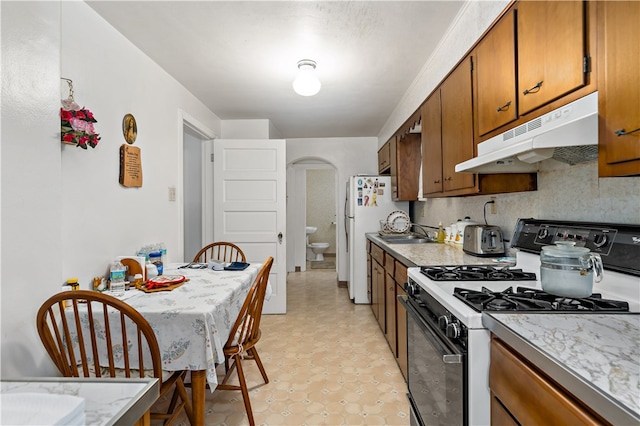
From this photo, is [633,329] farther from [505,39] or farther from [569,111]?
[505,39]

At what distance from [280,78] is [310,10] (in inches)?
41.2

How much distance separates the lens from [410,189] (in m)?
3.69

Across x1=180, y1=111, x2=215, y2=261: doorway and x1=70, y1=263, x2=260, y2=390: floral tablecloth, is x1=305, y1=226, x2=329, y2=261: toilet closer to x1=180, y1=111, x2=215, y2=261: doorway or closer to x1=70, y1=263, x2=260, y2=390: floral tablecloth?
x1=180, y1=111, x2=215, y2=261: doorway

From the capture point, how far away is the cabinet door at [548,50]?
1075 mm

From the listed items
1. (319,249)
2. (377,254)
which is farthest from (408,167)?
(319,249)

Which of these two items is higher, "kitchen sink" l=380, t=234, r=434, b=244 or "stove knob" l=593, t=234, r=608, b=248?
"stove knob" l=593, t=234, r=608, b=248

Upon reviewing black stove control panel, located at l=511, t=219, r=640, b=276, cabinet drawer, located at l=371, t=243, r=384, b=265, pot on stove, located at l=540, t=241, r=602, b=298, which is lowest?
cabinet drawer, located at l=371, t=243, r=384, b=265

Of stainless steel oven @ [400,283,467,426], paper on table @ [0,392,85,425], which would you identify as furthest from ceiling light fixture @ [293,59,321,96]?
paper on table @ [0,392,85,425]

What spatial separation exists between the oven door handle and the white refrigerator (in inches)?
102

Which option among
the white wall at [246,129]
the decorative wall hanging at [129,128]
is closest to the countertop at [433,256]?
the decorative wall hanging at [129,128]

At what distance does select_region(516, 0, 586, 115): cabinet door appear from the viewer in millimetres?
1075

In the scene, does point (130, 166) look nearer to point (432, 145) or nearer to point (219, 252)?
point (219, 252)

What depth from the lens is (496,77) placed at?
1.58 metres

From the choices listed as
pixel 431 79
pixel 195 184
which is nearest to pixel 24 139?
pixel 431 79
